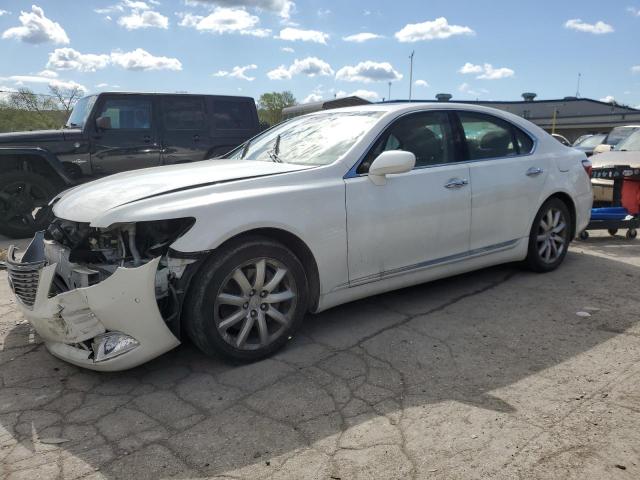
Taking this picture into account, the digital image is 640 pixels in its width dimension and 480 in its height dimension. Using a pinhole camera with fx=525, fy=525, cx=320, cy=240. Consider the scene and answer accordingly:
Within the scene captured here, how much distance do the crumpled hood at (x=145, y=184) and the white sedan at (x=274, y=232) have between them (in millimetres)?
16

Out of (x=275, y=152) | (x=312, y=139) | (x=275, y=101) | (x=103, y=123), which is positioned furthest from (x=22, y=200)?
(x=275, y=101)

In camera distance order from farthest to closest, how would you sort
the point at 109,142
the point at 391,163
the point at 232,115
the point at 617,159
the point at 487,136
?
the point at 232,115 → the point at 109,142 → the point at 617,159 → the point at 487,136 → the point at 391,163

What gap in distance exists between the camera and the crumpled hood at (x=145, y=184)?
3.13 metres

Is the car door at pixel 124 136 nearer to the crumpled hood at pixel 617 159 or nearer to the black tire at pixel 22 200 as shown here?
the black tire at pixel 22 200

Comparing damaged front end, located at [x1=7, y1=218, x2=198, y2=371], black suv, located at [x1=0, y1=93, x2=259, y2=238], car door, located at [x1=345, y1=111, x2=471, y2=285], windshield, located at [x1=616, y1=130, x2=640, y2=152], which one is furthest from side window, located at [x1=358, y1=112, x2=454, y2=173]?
windshield, located at [x1=616, y1=130, x2=640, y2=152]

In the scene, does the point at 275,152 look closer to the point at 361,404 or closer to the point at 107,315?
the point at 107,315

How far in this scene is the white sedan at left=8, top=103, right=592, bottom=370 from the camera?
2938 mm

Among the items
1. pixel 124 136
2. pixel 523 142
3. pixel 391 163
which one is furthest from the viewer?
pixel 124 136

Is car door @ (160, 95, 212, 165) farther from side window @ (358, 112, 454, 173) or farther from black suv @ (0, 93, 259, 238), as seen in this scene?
side window @ (358, 112, 454, 173)

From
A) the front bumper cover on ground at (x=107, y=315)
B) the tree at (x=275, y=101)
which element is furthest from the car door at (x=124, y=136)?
the tree at (x=275, y=101)

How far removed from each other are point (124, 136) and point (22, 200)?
68.4 inches

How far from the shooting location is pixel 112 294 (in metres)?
2.79

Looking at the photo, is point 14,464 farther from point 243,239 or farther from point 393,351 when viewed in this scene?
point 393,351

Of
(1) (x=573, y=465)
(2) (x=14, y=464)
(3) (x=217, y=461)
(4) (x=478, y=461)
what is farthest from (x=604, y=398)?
(2) (x=14, y=464)
